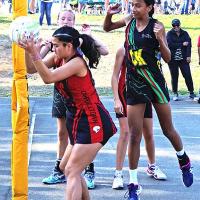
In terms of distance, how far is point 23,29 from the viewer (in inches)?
193

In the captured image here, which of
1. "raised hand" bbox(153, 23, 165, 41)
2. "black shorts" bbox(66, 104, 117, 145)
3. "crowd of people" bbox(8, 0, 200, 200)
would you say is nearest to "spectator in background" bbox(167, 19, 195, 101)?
"crowd of people" bbox(8, 0, 200, 200)

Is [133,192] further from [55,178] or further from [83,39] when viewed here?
[83,39]

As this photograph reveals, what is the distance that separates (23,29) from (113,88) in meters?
2.22

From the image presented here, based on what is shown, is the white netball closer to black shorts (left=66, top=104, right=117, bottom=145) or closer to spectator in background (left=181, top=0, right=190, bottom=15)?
black shorts (left=66, top=104, right=117, bottom=145)

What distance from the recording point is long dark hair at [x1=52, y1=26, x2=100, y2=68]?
558cm

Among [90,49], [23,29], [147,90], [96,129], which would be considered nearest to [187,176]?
[147,90]

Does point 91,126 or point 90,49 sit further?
point 90,49

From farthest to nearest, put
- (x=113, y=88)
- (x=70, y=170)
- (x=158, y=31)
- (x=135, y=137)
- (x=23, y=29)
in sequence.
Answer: (x=113, y=88) < (x=135, y=137) < (x=158, y=31) < (x=70, y=170) < (x=23, y=29)

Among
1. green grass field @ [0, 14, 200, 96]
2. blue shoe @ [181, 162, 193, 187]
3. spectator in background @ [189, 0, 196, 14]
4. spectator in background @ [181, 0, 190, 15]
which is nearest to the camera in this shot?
blue shoe @ [181, 162, 193, 187]

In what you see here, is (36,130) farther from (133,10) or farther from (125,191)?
(133,10)

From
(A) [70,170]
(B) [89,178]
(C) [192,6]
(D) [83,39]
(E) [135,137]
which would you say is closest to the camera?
(A) [70,170]

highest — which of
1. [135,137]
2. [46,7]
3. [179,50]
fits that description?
[135,137]

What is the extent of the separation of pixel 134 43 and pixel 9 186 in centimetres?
212

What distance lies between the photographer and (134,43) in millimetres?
6625
